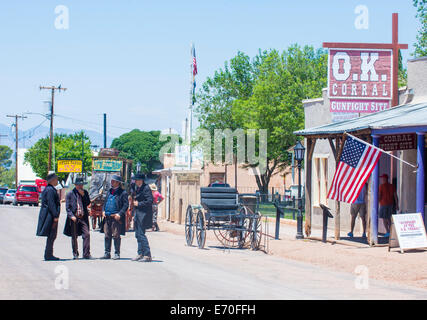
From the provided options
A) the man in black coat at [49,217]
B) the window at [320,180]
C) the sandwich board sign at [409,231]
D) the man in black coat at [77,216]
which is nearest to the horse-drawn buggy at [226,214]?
the sandwich board sign at [409,231]

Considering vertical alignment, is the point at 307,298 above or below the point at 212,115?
below

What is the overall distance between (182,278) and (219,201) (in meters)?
7.01

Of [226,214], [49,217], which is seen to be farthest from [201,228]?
[49,217]

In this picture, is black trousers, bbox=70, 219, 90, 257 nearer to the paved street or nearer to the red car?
the paved street

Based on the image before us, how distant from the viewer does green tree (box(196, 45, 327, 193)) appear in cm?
5403

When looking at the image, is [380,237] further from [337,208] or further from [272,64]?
[272,64]

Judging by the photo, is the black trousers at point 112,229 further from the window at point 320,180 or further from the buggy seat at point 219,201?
the window at point 320,180

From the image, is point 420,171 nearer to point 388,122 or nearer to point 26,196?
point 388,122

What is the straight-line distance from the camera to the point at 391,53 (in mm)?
21484

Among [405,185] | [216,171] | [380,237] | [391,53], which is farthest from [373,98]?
[216,171]

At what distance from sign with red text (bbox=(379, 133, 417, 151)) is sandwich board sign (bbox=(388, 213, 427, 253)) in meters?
2.58

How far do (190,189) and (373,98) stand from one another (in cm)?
1173

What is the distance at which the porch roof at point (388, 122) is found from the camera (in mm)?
17406

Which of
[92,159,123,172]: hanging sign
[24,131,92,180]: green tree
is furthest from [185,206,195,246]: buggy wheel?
[24,131,92,180]: green tree
